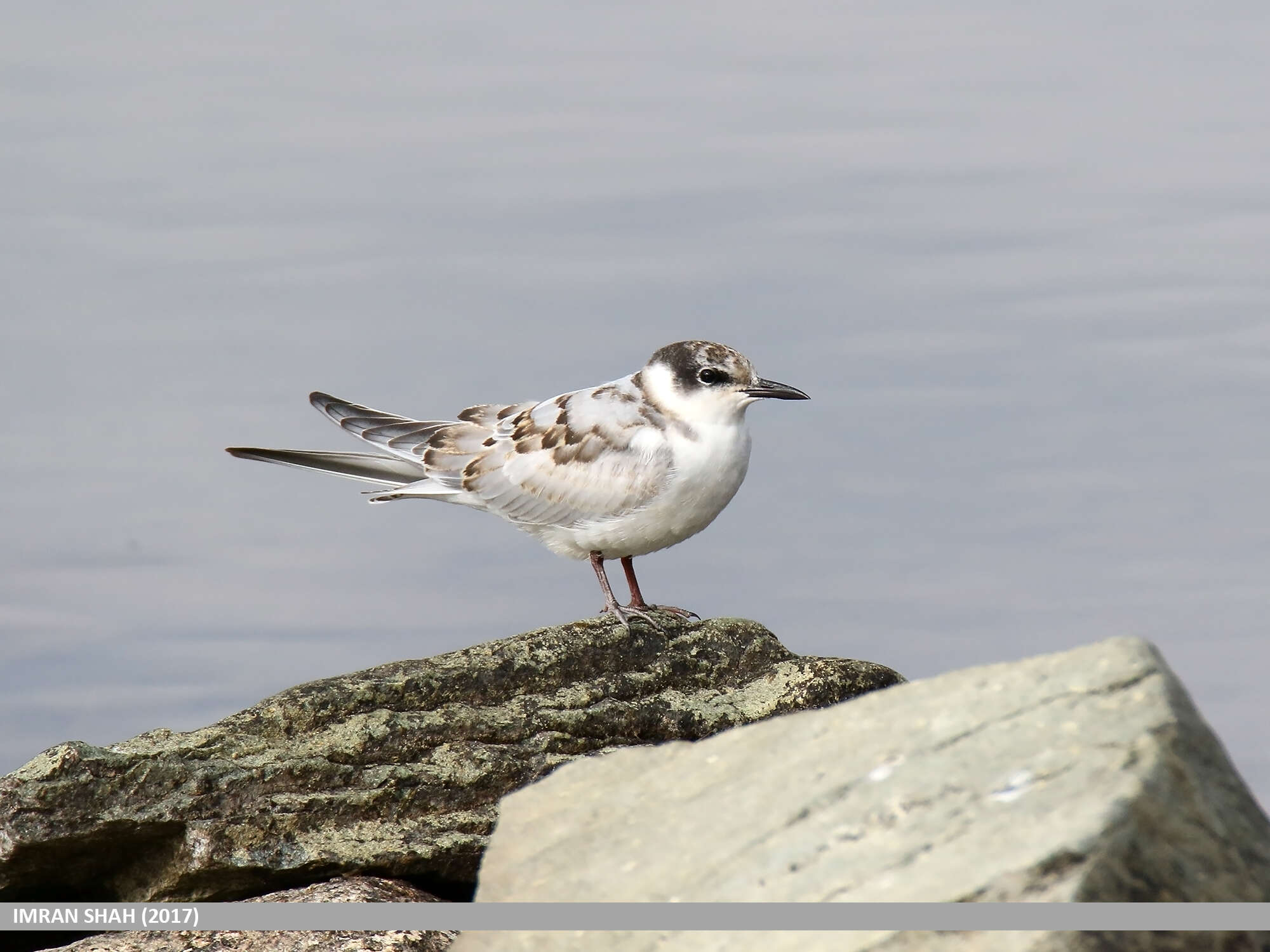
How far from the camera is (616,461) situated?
773 cm

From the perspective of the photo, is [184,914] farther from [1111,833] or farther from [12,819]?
[1111,833]

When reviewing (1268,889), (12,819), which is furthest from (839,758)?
(12,819)

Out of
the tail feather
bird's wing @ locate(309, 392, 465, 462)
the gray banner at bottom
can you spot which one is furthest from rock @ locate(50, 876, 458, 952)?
bird's wing @ locate(309, 392, 465, 462)

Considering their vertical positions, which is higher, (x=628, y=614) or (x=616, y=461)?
(x=616, y=461)

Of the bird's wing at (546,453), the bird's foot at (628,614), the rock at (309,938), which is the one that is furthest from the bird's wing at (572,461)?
the rock at (309,938)

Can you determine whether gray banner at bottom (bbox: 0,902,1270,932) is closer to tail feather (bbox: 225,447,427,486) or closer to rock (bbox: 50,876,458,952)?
rock (bbox: 50,876,458,952)

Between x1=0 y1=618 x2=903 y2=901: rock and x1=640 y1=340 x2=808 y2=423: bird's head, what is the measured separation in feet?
4.21

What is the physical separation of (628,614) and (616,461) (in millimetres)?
827

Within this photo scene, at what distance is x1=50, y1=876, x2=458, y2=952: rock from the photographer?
5.62 m

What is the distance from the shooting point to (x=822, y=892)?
3730 mm

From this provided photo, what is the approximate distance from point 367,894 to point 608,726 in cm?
147

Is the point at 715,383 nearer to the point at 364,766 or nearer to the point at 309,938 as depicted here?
the point at 364,766

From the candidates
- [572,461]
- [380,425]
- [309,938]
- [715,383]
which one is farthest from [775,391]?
[309,938]

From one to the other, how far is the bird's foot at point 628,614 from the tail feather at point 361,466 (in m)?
1.55
